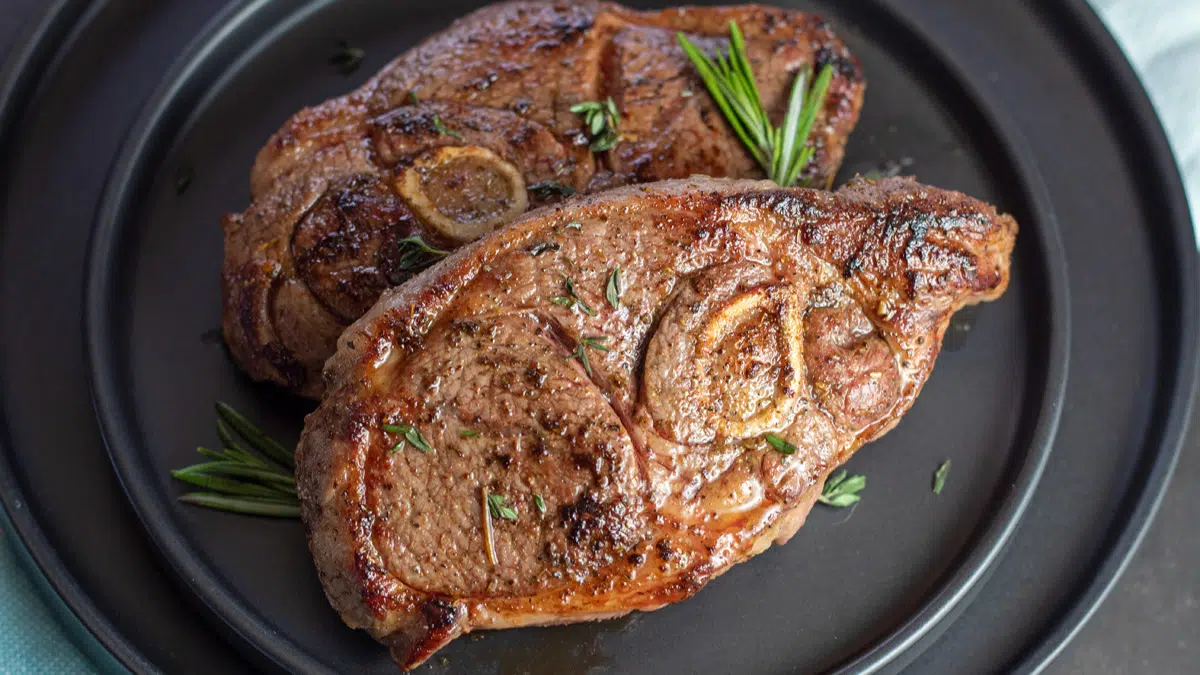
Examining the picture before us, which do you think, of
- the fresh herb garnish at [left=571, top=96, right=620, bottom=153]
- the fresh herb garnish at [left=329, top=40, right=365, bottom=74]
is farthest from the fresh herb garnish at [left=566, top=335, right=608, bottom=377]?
the fresh herb garnish at [left=329, top=40, right=365, bottom=74]

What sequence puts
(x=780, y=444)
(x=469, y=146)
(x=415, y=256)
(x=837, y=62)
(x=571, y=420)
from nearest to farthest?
1. (x=571, y=420)
2. (x=780, y=444)
3. (x=415, y=256)
4. (x=469, y=146)
5. (x=837, y=62)

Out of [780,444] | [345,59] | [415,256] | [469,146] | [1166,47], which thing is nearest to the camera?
[780,444]

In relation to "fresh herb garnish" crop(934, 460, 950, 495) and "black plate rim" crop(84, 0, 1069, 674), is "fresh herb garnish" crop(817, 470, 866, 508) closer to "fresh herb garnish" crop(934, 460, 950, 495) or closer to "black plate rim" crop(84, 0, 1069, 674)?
"fresh herb garnish" crop(934, 460, 950, 495)

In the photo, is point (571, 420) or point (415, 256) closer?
point (571, 420)

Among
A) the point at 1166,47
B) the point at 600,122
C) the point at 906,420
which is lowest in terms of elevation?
the point at 906,420

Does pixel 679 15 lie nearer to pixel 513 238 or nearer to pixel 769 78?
pixel 769 78

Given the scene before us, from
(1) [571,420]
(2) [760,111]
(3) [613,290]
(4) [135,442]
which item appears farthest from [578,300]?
(4) [135,442]

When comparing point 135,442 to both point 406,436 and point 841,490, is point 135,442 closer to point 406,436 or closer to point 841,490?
point 406,436

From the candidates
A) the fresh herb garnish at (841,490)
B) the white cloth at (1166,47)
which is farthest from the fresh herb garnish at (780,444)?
the white cloth at (1166,47)
